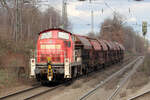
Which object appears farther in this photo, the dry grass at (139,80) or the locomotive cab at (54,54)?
the dry grass at (139,80)

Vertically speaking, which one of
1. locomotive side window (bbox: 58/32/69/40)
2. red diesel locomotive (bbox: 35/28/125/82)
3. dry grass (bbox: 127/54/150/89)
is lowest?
dry grass (bbox: 127/54/150/89)

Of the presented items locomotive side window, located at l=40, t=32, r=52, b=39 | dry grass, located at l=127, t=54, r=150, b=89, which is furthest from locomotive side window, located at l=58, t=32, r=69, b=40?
dry grass, located at l=127, t=54, r=150, b=89

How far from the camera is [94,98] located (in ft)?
32.2

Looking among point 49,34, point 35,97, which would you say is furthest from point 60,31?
point 35,97

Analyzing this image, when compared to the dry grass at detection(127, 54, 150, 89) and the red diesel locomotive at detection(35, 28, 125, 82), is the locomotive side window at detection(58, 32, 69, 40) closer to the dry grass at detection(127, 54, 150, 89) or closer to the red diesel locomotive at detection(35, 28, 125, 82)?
the red diesel locomotive at detection(35, 28, 125, 82)

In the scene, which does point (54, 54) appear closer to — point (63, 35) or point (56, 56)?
point (56, 56)

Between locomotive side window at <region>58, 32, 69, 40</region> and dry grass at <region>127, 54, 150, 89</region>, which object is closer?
dry grass at <region>127, 54, 150, 89</region>

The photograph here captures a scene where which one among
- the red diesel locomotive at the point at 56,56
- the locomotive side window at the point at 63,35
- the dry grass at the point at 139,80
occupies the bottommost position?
the dry grass at the point at 139,80

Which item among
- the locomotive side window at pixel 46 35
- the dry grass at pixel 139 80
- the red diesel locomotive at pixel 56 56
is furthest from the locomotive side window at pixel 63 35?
the dry grass at pixel 139 80

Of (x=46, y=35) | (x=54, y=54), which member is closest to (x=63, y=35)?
(x=46, y=35)

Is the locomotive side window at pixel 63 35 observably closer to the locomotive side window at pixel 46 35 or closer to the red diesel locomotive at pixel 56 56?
the red diesel locomotive at pixel 56 56

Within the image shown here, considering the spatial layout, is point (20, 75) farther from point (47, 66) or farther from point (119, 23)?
point (119, 23)

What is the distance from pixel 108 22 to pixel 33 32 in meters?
41.2

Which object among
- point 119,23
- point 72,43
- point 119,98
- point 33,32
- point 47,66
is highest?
point 119,23
